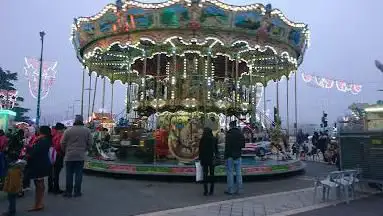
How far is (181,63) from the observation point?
666 inches

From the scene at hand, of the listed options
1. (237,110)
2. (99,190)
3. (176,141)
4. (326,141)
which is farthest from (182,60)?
(326,141)

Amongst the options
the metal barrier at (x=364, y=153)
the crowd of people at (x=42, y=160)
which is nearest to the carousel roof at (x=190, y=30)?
the metal barrier at (x=364, y=153)

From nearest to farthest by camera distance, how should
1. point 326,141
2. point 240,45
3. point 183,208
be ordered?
point 183,208 < point 240,45 < point 326,141

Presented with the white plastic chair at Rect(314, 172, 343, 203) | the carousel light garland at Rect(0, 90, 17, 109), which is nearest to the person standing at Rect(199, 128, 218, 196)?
the white plastic chair at Rect(314, 172, 343, 203)

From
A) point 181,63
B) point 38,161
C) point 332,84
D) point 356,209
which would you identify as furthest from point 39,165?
point 332,84

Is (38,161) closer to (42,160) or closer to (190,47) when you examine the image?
(42,160)

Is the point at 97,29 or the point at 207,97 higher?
the point at 97,29

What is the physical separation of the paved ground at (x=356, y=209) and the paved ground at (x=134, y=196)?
2079 millimetres

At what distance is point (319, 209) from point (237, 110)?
9590 millimetres

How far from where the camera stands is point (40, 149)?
6.86 meters

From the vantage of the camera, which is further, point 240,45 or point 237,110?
point 237,110

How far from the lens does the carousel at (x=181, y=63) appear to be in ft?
42.0

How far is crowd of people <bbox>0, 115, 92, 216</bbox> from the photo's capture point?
6406mm

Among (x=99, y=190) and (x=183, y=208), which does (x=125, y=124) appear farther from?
(x=183, y=208)
